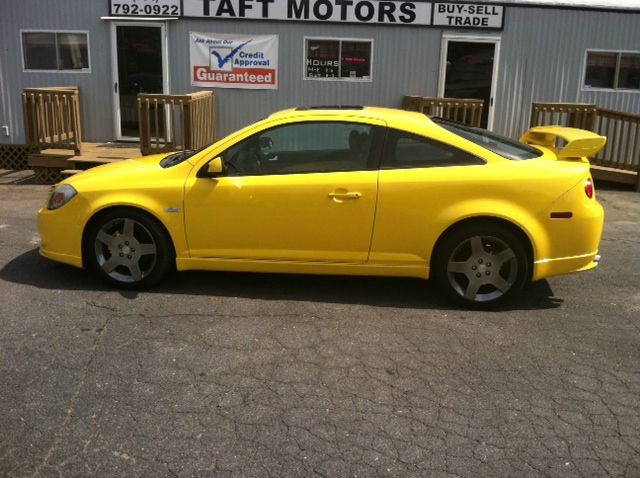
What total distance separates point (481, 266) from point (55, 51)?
9606 millimetres

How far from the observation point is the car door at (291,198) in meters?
5.09

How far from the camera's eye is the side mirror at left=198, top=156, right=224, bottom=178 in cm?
515

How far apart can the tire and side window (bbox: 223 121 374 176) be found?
0.97 m

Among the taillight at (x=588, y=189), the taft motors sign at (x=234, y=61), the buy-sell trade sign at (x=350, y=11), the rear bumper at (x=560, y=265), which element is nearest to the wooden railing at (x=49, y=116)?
the taft motors sign at (x=234, y=61)

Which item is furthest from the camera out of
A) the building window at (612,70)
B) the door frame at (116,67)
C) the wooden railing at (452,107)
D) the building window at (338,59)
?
the building window at (612,70)

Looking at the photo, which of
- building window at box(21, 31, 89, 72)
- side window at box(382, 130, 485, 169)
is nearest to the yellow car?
side window at box(382, 130, 485, 169)

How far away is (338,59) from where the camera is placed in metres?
11.7

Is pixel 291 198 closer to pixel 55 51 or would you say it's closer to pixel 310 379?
pixel 310 379

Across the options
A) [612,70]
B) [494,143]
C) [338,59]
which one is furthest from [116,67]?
[612,70]

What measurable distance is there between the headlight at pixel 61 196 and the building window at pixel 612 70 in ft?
32.4

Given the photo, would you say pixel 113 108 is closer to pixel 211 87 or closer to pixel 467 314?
pixel 211 87

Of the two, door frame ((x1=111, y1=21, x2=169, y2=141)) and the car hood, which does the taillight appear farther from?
door frame ((x1=111, y1=21, x2=169, y2=141))

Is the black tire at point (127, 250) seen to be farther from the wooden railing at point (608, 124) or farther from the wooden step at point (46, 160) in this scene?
the wooden railing at point (608, 124)

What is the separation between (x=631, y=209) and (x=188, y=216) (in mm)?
7010
